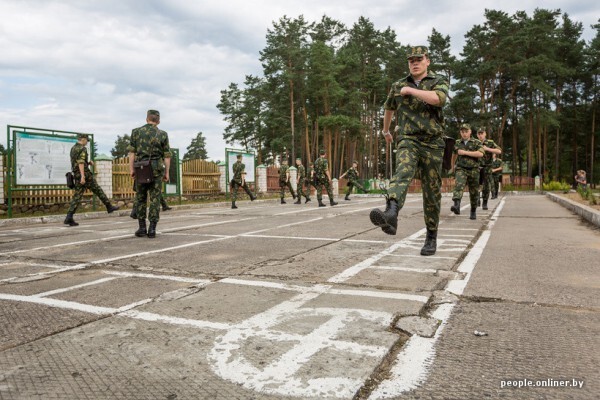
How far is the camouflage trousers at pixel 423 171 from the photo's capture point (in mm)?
4598

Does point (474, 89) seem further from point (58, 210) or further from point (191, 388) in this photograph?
point (191, 388)

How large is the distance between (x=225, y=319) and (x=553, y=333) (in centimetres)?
182

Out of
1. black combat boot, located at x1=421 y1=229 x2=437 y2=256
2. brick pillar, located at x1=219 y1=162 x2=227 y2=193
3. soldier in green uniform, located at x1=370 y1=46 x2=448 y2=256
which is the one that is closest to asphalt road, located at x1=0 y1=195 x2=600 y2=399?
black combat boot, located at x1=421 y1=229 x2=437 y2=256

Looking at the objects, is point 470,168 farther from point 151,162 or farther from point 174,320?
point 174,320

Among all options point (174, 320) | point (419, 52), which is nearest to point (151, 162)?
point (419, 52)

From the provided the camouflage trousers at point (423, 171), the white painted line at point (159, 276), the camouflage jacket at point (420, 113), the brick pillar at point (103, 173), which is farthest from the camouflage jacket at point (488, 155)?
the brick pillar at point (103, 173)

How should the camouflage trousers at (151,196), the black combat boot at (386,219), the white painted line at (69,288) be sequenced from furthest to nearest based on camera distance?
the camouflage trousers at (151,196), the black combat boot at (386,219), the white painted line at (69,288)

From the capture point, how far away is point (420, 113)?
476 centimetres

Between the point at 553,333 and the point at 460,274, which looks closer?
the point at 553,333

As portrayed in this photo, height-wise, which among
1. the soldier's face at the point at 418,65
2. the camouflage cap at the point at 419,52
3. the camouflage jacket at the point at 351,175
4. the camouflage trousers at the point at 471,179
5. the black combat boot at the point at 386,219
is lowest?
the black combat boot at the point at 386,219

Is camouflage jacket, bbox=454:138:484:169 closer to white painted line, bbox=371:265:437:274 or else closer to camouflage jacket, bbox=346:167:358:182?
white painted line, bbox=371:265:437:274

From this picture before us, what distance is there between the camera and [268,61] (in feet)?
175

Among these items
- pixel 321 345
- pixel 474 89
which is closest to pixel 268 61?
pixel 474 89

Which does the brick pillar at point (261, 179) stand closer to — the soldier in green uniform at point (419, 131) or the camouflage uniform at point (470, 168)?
the camouflage uniform at point (470, 168)
